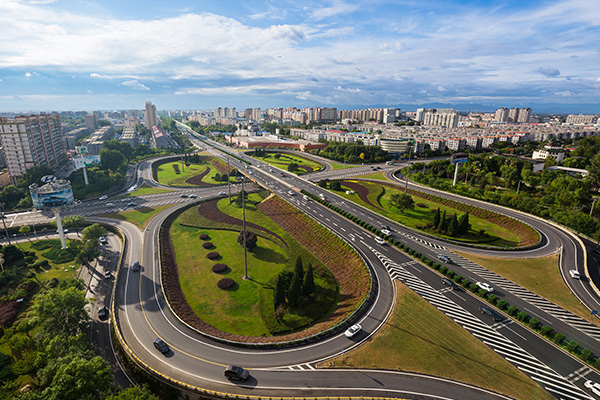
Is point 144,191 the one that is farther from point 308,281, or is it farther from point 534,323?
point 534,323

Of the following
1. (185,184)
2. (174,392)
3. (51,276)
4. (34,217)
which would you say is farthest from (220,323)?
(185,184)

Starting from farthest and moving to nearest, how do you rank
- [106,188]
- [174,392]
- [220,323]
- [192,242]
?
[106,188]
[192,242]
[220,323]
[174,392]

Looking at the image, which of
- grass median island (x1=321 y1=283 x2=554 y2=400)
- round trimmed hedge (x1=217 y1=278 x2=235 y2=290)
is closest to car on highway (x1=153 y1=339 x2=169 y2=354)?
round trimmed hedge (x1=217 y1=278 x2=235 y2=290)

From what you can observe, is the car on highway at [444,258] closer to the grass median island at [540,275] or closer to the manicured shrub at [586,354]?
the grass median island at [540,275]

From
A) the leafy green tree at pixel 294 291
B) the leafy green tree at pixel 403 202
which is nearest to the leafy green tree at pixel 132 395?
the leafy green tree at pixel 294 291

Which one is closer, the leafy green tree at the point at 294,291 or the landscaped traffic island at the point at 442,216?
the leafy green tree at the point at 294,291

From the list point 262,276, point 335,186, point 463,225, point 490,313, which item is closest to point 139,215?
point 262,276

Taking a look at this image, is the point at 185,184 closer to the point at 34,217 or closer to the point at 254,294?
Result: the point at 34,217
